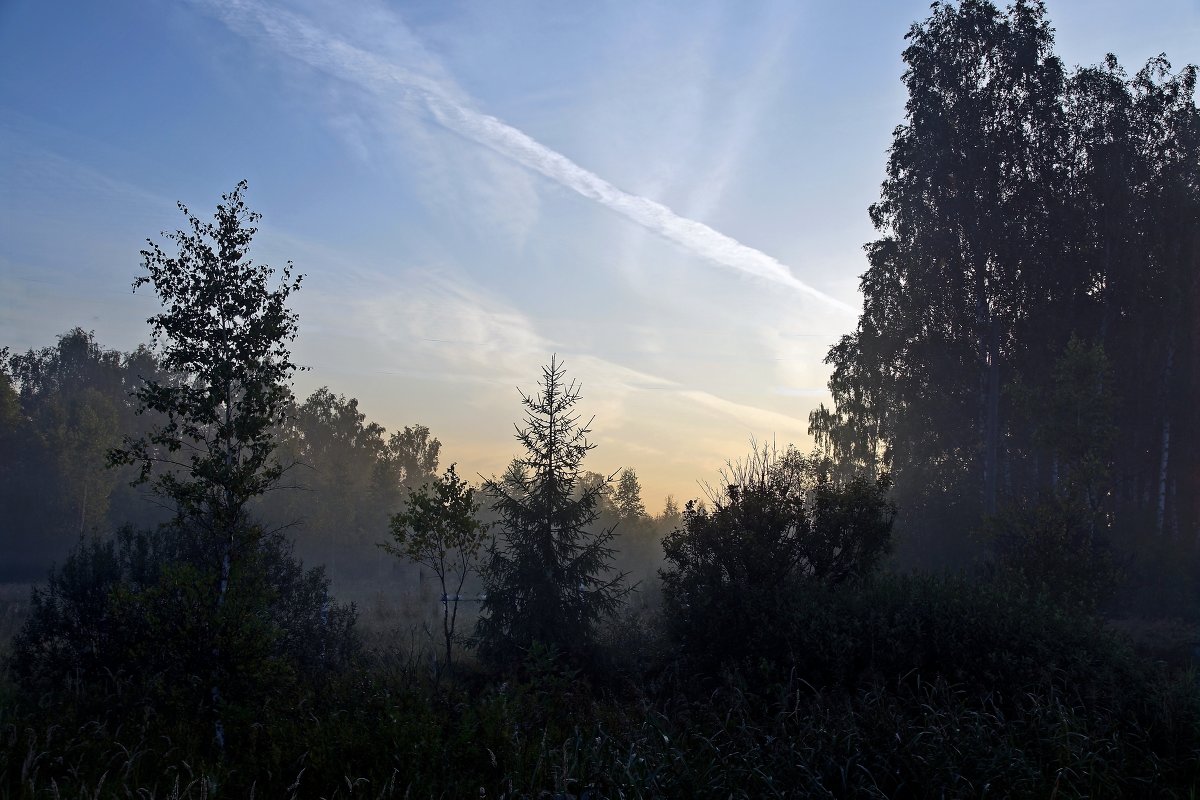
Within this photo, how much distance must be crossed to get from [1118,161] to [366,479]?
5692 cm

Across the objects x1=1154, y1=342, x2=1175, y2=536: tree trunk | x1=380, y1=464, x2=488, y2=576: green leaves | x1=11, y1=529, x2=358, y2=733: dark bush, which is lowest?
x1=11, y1=529, x2=358, y2=733: dark bush

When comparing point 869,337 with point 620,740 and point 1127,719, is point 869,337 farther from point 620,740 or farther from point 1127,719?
point 620,740

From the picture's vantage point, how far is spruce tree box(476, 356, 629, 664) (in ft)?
63.2

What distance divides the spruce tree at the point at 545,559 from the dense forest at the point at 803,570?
3.7 inches

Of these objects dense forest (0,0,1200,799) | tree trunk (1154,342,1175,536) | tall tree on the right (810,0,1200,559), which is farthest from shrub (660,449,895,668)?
tree trunk (1154,342,1175,536)

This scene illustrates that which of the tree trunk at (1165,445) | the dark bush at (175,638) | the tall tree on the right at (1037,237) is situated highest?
the tall tree on the right at (1037,237)

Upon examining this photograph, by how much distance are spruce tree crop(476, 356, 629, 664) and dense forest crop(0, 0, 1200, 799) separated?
0.31ft

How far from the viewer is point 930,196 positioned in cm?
3384

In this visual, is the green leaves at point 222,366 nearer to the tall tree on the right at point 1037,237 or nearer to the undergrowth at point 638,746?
the undergrowth at point 638,746

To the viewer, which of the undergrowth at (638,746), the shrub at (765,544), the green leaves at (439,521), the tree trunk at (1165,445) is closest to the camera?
the undergrowth at (638,746)

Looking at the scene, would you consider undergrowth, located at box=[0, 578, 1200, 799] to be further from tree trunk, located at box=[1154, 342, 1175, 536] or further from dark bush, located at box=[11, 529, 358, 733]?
tree trunk, located at box=[1154, 342, 1175, 536]

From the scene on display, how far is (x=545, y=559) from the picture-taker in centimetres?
1995

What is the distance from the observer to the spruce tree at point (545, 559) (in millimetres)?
19250

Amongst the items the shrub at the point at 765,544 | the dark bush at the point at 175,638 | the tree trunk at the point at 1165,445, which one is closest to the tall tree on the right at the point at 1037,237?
the tree trunk at the point at 1165,445
